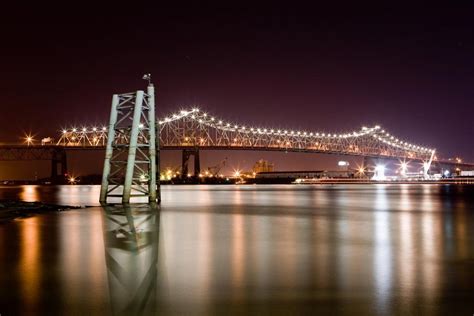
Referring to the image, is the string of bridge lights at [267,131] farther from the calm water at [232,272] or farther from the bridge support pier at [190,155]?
the calm water at [232,272]

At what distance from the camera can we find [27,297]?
5.71m

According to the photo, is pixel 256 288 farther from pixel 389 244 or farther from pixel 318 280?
pixel 389 244

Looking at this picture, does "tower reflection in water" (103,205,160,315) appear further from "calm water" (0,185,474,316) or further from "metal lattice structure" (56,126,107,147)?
"metal lattice structure" (56,126,107,147)

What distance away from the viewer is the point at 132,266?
25.1 feet

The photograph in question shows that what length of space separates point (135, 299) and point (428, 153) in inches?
5701

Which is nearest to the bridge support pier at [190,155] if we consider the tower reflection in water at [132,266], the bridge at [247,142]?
the bridge at [247,142]

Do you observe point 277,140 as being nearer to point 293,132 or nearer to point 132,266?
point 293,132

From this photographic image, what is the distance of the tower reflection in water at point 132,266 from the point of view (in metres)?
5.45

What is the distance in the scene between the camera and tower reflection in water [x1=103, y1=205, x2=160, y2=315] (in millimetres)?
5453

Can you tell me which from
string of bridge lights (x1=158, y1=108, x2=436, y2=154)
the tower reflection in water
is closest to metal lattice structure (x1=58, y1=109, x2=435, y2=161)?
string of bridge lights (x1=158, y1=108, x2=436, y2=154)

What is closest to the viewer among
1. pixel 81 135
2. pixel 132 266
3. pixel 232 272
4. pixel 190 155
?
pixel 232 272

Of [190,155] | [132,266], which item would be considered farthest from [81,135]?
[132,266]

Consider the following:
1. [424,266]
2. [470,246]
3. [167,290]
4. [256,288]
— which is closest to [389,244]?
[470,246]

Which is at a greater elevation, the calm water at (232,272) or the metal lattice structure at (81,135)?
the metal lattice structure at (81,135)
